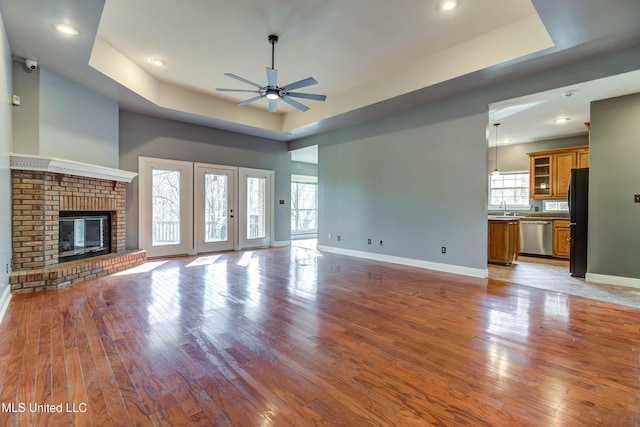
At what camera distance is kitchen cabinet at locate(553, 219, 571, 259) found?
251 inches

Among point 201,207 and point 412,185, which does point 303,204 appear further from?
point 412,185

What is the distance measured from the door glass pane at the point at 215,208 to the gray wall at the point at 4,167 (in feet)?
11.4

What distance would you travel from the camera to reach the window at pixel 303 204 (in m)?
11.0

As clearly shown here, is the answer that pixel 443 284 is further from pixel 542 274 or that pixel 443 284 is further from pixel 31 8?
pixel 31 8

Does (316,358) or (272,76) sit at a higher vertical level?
(272,76)

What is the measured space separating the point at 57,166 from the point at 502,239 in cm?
725

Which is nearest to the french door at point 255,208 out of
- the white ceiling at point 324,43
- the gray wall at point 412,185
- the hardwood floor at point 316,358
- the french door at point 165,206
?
the french door at point 165,206

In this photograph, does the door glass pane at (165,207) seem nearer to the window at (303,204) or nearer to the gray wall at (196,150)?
the gray wall at (196,150)

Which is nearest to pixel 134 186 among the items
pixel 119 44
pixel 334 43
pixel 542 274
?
pixel 119 44

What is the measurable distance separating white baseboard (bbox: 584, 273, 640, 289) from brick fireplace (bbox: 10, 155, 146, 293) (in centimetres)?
737

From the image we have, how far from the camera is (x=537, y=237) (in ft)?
22.3

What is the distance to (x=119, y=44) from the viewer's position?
4070 millimetres

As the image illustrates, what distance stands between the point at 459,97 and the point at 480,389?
14.6ft

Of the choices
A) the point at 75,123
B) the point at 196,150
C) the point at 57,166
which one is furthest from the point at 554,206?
the point at 75,123
